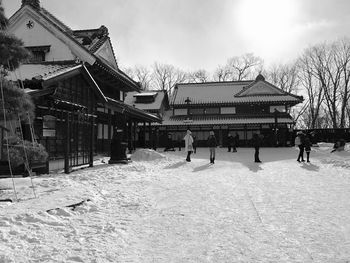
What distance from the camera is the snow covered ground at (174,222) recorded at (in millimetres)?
3838

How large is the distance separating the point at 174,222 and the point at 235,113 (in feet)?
104

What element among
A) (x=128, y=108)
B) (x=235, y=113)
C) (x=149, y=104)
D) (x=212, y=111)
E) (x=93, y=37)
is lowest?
(x=128, y=108)

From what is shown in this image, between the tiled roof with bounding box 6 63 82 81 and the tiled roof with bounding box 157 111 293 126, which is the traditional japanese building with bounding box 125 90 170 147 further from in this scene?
the tiled roof with bounding box 6 63 82 81

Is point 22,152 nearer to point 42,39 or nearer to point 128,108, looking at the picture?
point 128,108

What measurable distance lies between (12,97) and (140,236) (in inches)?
174

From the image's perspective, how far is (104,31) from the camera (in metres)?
21.7

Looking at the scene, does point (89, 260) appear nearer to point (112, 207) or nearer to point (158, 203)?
point (112, 207)

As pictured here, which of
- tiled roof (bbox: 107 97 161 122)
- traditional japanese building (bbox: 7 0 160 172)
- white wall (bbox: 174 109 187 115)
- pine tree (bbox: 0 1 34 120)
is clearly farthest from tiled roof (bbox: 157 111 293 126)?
pine tree (bbox: 0 1 34 120)

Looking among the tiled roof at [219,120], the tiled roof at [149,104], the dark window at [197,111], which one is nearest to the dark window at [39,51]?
the tiled roof at [149,104]

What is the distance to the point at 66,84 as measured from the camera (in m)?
11.3

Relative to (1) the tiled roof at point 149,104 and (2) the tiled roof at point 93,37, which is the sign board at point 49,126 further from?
(1) the tiled roof at point 149,104

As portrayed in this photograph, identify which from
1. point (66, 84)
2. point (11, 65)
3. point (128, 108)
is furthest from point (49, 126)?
point (128, 108)

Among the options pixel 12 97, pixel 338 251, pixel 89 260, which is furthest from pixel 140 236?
pixel 12 97

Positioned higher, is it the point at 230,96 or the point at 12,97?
the point at 230,96
